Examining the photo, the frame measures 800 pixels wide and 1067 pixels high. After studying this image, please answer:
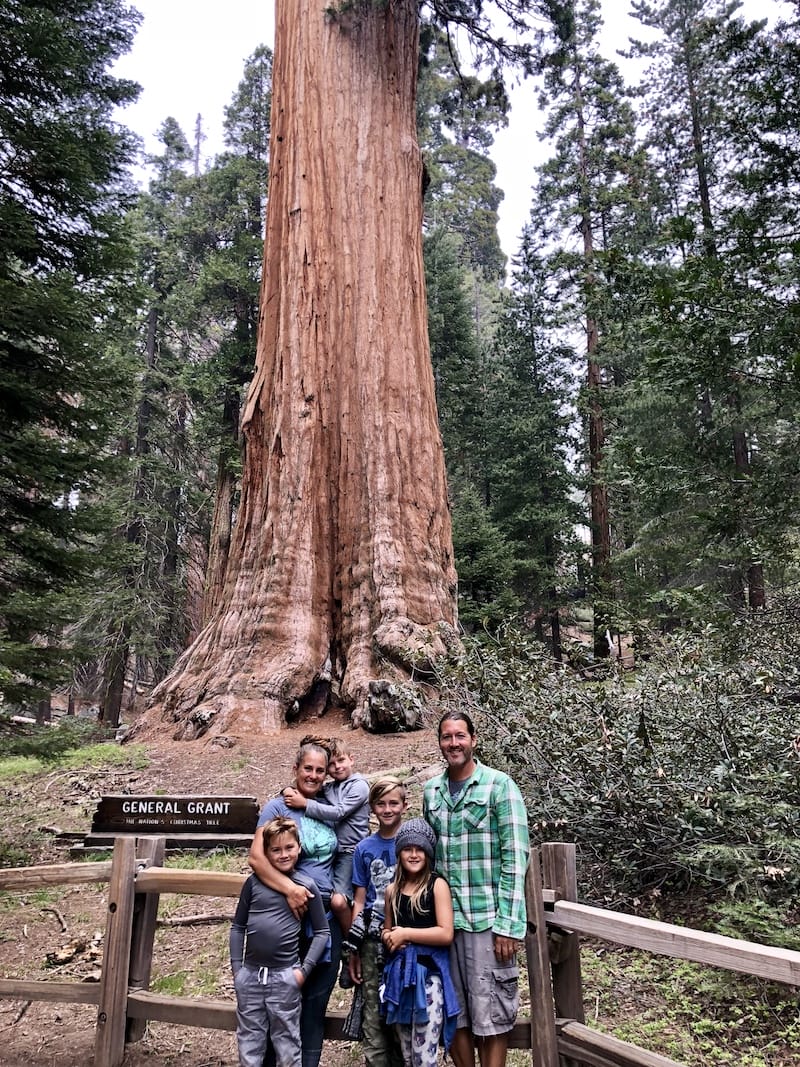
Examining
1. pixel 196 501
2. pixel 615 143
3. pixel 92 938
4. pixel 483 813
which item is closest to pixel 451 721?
pixel 483 813

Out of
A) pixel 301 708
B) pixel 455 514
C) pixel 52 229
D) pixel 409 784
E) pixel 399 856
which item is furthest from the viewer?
pixel 455 514

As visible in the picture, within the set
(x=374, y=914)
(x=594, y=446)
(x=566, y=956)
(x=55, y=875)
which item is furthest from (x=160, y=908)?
(x=594, y=446)

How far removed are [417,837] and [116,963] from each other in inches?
74.7

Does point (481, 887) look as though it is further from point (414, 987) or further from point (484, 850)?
point (414, 987)

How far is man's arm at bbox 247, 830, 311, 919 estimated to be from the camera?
302 centimetres

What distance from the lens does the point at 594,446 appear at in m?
18.8

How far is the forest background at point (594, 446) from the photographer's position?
4.30 meters

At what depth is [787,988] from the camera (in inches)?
137

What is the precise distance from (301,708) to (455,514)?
821 cm

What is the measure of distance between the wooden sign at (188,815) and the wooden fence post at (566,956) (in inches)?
90.9

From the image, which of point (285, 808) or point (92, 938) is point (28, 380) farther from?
point (285, 808)

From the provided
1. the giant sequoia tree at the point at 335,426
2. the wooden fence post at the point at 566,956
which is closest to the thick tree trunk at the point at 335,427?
the giant sequoia tree at the point at 335,426

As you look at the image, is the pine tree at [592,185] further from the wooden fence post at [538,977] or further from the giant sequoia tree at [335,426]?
the wooden fence post at [538,977]

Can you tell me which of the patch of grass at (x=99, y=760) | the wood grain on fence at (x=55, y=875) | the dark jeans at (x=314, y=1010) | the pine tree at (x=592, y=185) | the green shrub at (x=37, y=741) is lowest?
the dark jeans at (x=314, y=1010)
